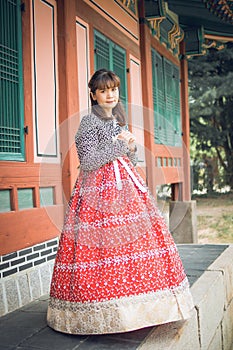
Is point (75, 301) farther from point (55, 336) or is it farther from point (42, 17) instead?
point (42, 17)

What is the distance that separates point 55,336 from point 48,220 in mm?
1253

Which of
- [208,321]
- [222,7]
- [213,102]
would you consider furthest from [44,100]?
[213,102]

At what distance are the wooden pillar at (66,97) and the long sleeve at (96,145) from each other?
1390 mm

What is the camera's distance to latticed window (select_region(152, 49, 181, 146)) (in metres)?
6.87

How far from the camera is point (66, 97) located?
3732mm

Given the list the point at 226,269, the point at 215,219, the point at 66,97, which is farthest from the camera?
the point at 215,219

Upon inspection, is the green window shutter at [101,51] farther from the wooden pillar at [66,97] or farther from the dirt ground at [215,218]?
the dirt ground at [215,218]

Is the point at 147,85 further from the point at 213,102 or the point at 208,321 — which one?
the point at 213,102

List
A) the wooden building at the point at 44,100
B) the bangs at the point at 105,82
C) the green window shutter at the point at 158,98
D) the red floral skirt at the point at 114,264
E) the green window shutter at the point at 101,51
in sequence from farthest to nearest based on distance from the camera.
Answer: the green window shutter at the point at 158,98
the green window shutter at the point at 101,51
the wooden building at the point at 44,100
the bangs at the point at 105,82
the red floral skirt at the point at 114,264

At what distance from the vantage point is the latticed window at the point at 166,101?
687 centimetres

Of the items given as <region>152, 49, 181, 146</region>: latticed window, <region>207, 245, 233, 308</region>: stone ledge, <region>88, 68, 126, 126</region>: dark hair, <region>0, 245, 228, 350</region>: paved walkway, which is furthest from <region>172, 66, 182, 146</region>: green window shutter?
<region>88, 68, 126, 126</region>: dark hair

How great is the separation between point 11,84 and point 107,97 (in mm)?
1018

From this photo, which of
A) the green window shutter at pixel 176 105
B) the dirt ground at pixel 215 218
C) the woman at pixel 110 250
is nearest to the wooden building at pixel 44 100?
the woman at pixel 110 250

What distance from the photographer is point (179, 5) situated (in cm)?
698
